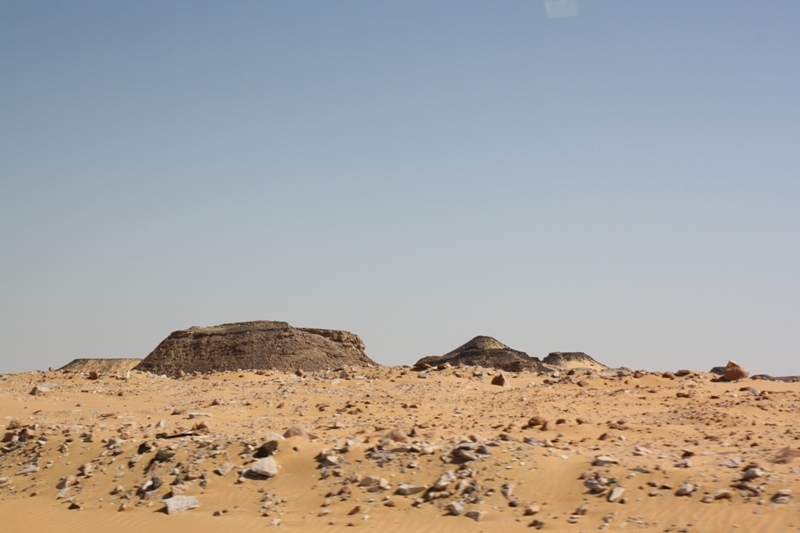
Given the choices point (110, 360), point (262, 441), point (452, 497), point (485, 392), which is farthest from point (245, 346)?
point (110, 360)

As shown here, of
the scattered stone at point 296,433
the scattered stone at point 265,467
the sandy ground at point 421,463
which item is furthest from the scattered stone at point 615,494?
the scattered stone at point 296,433

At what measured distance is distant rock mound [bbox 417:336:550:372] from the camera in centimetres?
3492

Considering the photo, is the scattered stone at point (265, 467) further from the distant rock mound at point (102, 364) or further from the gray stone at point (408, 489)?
the distant rock mound at point (102, 364)

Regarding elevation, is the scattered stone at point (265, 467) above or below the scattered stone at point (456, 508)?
above

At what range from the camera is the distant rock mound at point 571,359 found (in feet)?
175

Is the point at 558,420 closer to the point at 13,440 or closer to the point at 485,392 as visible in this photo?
the point at 485,392

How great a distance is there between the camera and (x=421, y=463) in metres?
9.41

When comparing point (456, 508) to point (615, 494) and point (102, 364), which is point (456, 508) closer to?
point (615, 494)

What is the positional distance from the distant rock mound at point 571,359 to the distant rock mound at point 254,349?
68.5 feet

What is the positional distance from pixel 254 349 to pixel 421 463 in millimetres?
24996

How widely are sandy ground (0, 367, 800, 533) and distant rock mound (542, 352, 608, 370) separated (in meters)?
37.8

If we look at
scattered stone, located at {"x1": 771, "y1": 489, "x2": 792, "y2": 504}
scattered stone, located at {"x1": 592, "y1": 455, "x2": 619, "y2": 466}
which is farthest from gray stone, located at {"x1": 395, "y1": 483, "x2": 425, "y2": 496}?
scattered stone, located at {"x1": 771, "y1": 489, "x2": 792, "y2": 504}

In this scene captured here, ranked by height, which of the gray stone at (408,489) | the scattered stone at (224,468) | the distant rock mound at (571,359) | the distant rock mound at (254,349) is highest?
the distant rock mound at (571,359)

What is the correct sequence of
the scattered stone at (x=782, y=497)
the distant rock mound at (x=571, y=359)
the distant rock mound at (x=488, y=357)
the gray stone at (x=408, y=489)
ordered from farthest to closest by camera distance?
the distant rock mound at (x=571, y=359) < the distant rock mound at (x=488, y=357) < the gray stone at (x=408, y=489) < the scattered stone at (x=782, y=497)
